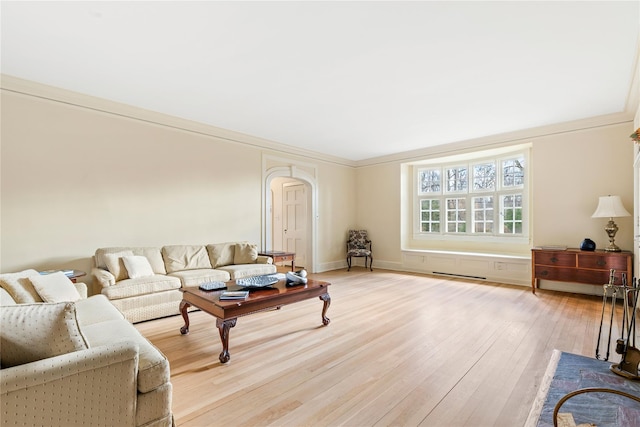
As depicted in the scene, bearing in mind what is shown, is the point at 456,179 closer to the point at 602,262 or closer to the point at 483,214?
the point at 483,214

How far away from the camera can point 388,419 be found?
1838 millimetres

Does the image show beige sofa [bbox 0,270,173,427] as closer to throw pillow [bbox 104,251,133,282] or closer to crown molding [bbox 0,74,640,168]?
throw pillow [bbox 104,251,133,282]

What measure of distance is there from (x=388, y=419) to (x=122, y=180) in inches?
165

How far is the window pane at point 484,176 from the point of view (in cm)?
627

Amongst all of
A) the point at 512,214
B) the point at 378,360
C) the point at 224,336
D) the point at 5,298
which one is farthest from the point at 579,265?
the point at 5,298

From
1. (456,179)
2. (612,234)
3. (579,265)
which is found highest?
(456,179)

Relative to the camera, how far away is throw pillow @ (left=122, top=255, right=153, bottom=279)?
3.70m

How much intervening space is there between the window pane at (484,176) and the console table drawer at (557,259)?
6.13ft

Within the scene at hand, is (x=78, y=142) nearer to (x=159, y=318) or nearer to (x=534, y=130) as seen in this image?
(x=159, y=318)

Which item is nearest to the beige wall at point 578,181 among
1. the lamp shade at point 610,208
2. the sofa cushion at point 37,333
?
the lamp shade at point 610,208

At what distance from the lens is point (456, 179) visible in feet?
22.3

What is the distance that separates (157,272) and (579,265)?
19.4ft

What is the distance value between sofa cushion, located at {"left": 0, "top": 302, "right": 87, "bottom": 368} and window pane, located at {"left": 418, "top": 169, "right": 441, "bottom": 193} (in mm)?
6874

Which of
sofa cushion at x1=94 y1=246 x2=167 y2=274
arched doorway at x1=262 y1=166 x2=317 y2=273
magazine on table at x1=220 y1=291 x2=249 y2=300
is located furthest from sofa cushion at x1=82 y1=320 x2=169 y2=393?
arched doorway at x1=262 y1=166 x2=317 y2=273
